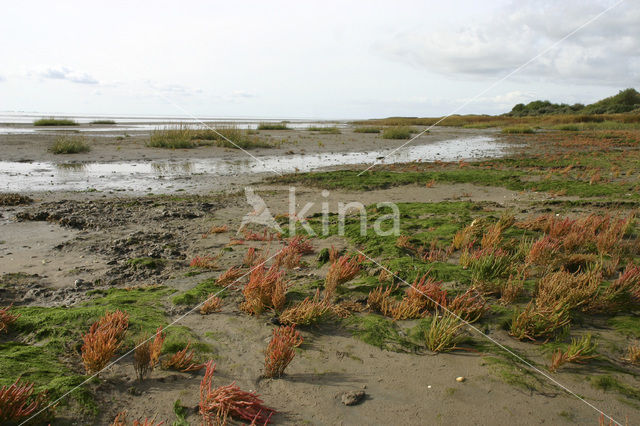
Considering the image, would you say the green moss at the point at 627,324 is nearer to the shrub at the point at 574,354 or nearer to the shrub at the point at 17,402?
the shrub at the point at 574,354

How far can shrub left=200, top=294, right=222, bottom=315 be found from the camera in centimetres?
485

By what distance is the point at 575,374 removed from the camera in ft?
12.1

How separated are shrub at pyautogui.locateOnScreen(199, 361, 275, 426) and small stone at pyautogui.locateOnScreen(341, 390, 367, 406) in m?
0.63

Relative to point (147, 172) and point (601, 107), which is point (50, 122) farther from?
point (601, 107)

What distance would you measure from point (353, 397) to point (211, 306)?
2.27 m

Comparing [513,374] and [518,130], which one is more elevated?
[518,130]

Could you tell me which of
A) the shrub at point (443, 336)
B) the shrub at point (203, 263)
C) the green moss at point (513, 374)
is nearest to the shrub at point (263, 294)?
the shrub at point (203, 263)

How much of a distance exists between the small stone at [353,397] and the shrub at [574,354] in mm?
1831

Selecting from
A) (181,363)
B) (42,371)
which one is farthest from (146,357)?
(42,371)

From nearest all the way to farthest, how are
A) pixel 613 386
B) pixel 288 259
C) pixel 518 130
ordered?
1. pixel 613 386
2. pixel 288 259
3. pixel 518 130

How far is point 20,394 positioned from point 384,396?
2795 mm

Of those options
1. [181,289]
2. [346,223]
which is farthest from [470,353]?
[346,223]

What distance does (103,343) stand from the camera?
3529mm

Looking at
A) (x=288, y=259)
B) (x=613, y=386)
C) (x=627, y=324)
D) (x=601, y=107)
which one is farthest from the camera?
(x=601, y=107)
